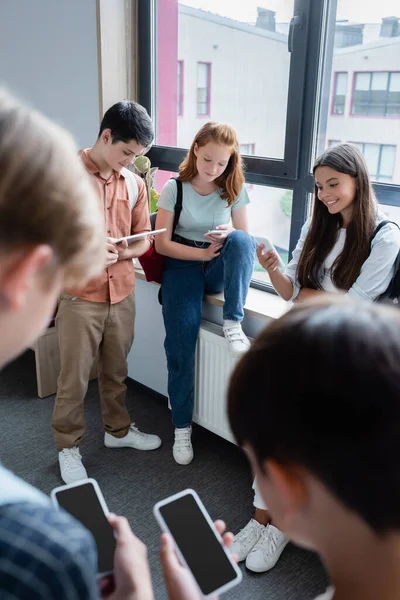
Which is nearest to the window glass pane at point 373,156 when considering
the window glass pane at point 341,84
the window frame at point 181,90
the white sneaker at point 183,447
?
the window glass pane at point 341,84

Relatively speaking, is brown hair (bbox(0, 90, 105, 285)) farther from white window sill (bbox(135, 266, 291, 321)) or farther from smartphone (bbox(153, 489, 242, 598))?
white window sill (bbox(135, 266, 291, 321))

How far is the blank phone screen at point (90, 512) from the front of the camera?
2.94 ft

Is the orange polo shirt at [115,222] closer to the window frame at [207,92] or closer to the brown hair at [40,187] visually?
the window frame at [207,92]

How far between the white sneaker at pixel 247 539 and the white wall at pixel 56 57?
1.94m

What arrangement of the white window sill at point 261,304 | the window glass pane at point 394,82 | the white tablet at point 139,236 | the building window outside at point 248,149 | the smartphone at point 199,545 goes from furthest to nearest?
1. the building window outside at point 248,149
2. the white window sill at point 261,304
3. the white tablet at point 139,236
4. the window glass pane at point 394,82
5. the smartphone at point 199,545

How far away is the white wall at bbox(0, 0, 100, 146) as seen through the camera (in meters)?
2.70

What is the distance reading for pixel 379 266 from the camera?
164 centimetres

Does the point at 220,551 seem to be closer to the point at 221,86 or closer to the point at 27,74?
the point at 221,86

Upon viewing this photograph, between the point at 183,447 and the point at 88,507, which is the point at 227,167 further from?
the point at 88,507

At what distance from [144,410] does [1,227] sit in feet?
7.50

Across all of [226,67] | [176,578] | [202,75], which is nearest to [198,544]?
[176,578]

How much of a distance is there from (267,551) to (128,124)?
1512 millimetres

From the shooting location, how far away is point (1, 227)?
0.50 meters

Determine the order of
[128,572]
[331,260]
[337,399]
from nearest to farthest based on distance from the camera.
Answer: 1. [337,399]
2. [128,572]
3. [331,260]
